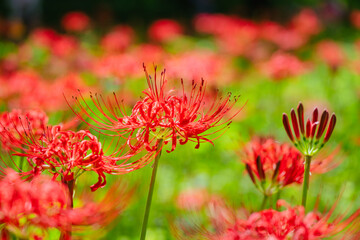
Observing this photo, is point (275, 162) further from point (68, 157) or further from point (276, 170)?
point (68, 157)

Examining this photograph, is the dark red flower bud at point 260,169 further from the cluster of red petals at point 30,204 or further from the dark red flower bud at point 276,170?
the cluster of red petals at point 30,204

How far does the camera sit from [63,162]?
50.7 inches

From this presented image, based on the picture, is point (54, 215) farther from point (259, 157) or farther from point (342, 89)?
point (342, 89)

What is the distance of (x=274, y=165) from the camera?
5.30ft

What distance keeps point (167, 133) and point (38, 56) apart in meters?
5.06

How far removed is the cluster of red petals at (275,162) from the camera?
1.51 metres

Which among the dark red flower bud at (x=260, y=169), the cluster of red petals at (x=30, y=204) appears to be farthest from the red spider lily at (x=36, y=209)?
the dark red flower bud at (x=260, y=169)

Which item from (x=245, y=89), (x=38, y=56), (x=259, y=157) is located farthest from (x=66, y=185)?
(x=245, y=89)

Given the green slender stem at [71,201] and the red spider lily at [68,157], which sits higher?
the red spider lily at [68,157]

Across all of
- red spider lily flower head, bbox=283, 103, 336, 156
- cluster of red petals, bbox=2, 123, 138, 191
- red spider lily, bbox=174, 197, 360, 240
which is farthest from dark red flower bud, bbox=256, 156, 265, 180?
cluster of red petals, bbox=2, 123, 138, 191

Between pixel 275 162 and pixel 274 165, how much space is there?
0.01m

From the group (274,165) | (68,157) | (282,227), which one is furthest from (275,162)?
(68,157)

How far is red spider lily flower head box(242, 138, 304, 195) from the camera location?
4.96 feet

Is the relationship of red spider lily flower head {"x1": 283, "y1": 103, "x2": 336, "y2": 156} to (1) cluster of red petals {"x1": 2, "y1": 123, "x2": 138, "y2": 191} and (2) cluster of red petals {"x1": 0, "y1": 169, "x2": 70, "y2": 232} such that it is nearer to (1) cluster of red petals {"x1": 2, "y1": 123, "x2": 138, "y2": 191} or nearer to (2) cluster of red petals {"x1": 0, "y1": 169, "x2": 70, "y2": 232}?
(1) cluster of red petals {"x1": 2, "y1": 123, "x2": 138, "y2": 191}
